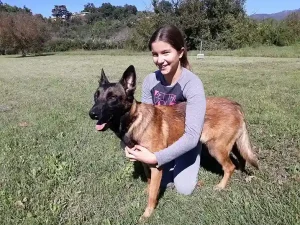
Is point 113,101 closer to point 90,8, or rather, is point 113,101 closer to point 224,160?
point 224,160

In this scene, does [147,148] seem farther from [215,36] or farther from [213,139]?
[215,36]

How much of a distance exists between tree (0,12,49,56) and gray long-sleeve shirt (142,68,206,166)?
3847 centimetres

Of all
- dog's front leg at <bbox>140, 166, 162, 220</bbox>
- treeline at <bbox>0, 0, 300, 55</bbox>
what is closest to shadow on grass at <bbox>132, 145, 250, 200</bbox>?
dog's front leg at <bbox>140, 166, 162, 220</bbox>

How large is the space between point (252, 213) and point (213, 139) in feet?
3.34

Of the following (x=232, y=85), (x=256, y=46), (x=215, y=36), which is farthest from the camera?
(x=215, y=36)

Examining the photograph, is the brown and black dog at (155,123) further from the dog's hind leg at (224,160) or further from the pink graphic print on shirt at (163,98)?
the pink graphic print on shirt at (163,98)

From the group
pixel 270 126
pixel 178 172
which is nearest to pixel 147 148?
pixel 178 172

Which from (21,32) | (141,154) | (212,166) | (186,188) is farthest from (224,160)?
(21,32)

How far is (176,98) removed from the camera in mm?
3840

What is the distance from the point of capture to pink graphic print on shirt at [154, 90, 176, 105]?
12.7ft

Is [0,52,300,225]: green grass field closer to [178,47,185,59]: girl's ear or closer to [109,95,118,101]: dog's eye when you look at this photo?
[109,95,118,101]: dog's eye

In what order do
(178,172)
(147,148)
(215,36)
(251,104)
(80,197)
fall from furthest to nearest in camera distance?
(215,36) < (251,104) < (178,172) < (80,197) < (147,148)

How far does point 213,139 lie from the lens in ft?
12.3

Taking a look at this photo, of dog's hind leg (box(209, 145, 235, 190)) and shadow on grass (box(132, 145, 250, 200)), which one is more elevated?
dog's hind leg (box(209, 145, 235, 190))
